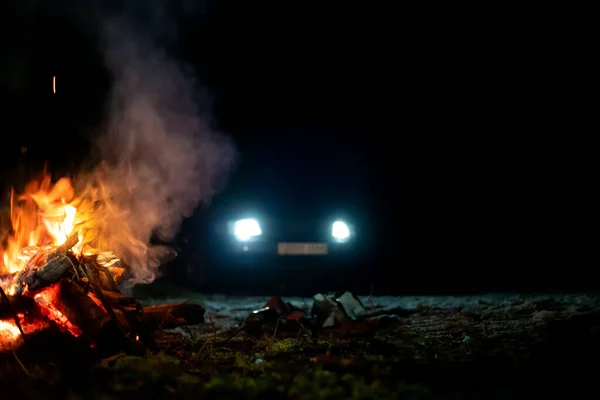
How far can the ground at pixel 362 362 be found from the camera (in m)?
3.42

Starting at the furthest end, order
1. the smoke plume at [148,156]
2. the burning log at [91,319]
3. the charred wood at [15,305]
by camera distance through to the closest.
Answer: the smoke plume at [148,156], the burning log at [91,319], the charred wood at [15,305]

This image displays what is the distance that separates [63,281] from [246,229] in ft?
11.7

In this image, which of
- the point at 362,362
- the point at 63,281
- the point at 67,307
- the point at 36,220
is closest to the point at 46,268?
the point at 63,281

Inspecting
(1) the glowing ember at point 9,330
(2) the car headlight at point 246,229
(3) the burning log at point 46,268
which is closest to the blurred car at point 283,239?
(2) the car headlight at point 246,229

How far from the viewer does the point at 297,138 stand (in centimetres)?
1043

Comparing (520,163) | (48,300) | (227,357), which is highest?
(520,163)

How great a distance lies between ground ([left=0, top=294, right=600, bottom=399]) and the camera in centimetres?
342

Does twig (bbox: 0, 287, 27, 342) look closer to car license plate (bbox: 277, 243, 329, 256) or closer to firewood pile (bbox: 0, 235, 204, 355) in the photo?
firewood pile (bbox: 0, 235, 204, 355)

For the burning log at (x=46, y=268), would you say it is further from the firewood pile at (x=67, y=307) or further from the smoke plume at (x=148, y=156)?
the smoke plume at (x=148, y=156)

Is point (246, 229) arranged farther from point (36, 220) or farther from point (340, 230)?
point (36, 220)

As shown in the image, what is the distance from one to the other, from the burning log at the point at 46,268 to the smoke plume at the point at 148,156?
1.36 metres

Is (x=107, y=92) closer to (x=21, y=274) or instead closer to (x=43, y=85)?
(x=43, y=85)

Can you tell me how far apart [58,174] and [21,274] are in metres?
2.22

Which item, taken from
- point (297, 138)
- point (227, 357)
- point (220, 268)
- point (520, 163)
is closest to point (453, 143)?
point (520, 163)
